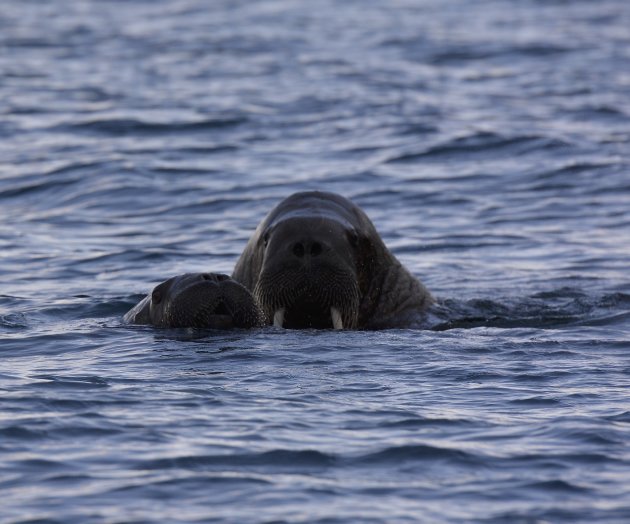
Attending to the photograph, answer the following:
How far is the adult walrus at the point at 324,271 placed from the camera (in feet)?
36.9

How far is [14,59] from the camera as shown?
100ft

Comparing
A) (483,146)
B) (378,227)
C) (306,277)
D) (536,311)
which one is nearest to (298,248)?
(306,277)

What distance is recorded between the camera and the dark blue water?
776cm

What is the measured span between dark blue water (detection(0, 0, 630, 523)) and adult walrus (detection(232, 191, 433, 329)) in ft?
0.90

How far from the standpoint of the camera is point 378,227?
56.6ft

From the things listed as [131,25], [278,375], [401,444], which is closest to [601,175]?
[278,375]

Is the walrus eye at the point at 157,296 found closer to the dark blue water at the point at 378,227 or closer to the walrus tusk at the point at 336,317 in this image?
the dark blue water at the point at 378,227

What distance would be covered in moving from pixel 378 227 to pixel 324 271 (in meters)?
6.03

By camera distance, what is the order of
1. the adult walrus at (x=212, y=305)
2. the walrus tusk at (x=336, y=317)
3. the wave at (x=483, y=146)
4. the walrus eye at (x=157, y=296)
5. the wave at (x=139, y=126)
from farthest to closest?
the wave at (x=139, y=126) < the wave at (x=483, y=146) < the walrus eye at (x=157, y=296) < the walrus tusk at (x=336, y=317) < the adult walrus at (x=212, y=305)

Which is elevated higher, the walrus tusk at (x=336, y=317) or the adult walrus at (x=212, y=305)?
the adult walrus at (x=212, y=305)

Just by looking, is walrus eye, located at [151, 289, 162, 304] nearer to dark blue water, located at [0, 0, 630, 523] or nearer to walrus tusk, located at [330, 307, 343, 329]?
dark blue water, located at [0, 0, 630, 523]

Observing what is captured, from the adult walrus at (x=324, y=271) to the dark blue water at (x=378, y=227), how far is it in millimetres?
274

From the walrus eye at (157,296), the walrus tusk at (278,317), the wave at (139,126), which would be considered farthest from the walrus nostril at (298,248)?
the wave at (139,126)

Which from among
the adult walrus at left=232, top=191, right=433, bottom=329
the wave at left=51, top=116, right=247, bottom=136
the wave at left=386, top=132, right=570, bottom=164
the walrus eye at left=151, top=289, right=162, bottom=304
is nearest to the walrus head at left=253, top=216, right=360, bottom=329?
the adult walrus at left=232, top=191, right=433, bottom=329
